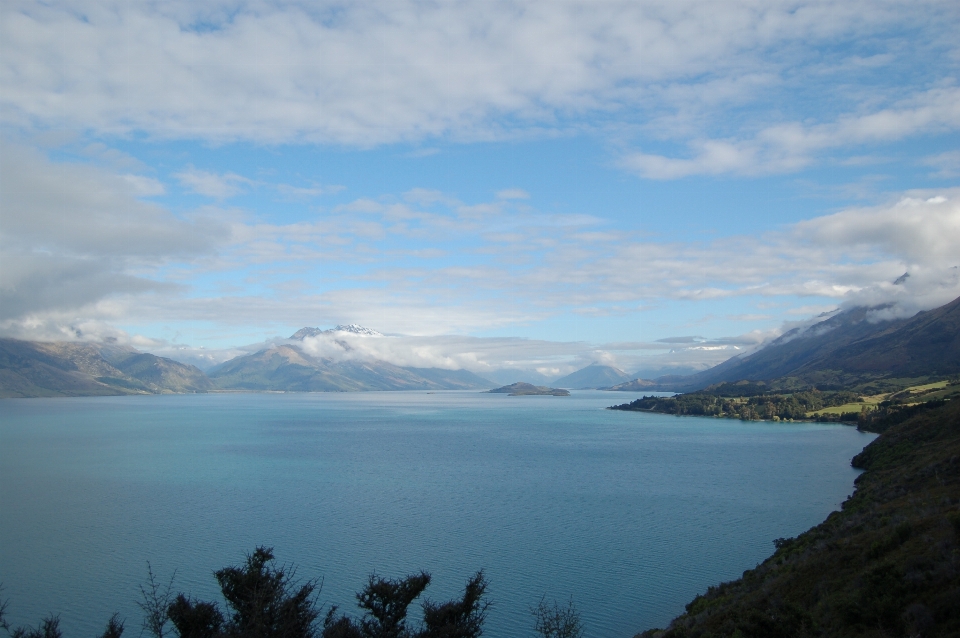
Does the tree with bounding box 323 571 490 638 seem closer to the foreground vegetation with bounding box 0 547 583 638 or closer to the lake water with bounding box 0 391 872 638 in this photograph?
the foreground vegetation with bounding box 0 547 583 638

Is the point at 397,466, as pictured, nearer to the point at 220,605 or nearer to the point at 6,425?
the point at 220,605

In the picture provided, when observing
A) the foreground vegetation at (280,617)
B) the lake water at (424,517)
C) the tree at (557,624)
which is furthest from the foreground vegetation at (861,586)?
the lake water at (424,517)

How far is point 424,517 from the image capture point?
52.6m

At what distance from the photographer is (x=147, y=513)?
54406 millimetres

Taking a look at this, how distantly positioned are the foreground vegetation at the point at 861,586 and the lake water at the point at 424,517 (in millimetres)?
7683

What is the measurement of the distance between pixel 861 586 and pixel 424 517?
37.9 m

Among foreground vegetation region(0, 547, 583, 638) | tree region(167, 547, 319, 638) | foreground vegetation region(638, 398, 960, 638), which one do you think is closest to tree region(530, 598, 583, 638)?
foreground vegetation region(0, 547, 583, 638)

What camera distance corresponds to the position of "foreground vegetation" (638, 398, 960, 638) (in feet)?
57.8

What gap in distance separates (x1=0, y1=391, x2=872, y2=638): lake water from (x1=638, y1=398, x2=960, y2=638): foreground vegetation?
25.2ft

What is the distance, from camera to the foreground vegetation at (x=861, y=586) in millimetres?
17609

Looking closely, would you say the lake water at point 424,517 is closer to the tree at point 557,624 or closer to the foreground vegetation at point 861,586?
the tree at point 557,624

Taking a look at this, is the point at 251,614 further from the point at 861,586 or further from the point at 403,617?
the point at 861,586

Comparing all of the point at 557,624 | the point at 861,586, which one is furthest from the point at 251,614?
the point at 861,586

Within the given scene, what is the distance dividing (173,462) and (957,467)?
89085mm
